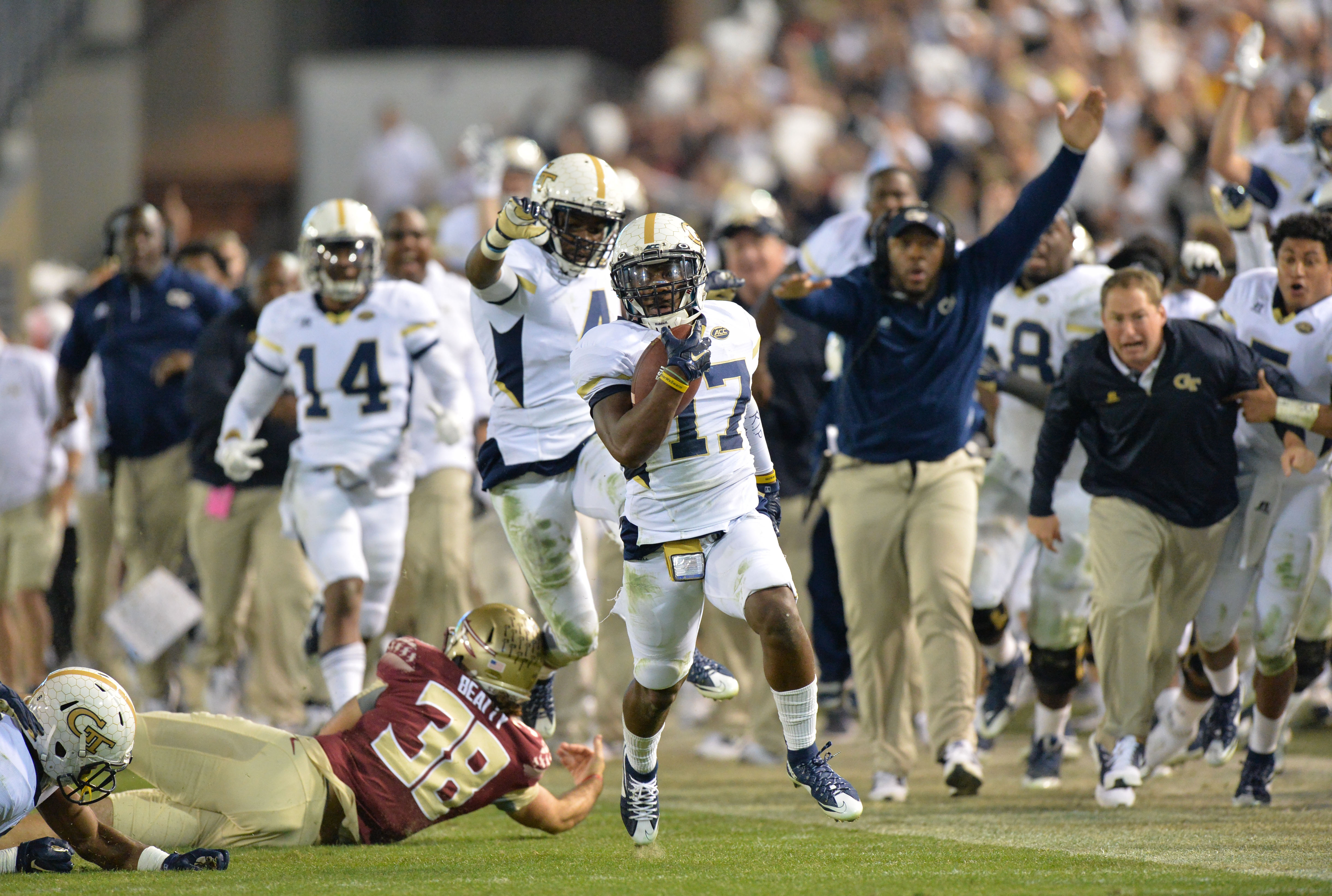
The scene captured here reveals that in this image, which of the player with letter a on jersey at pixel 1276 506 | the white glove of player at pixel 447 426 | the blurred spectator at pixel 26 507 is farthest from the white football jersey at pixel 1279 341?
the blurred spectator at pixel 26 507

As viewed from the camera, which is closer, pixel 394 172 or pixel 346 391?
pixel 346 391

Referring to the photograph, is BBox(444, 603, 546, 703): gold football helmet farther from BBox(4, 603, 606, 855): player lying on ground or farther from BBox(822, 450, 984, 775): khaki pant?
BBox(822, 450, 984, 775): khaki pant

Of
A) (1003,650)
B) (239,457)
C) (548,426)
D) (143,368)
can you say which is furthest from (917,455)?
(143,368)

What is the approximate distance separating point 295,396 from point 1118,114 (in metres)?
6.79

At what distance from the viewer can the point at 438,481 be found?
8094 mm

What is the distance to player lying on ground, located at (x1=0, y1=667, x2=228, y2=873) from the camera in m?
4.51

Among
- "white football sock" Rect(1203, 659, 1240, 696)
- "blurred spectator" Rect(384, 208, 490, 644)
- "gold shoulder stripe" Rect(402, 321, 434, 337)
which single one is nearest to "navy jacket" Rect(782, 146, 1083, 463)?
"white football sock" Rect(1203, 659, 1240, 696)

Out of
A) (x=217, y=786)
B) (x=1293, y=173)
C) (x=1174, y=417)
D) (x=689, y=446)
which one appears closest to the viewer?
(x=689, y=446)

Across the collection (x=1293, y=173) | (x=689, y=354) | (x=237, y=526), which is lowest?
(x=237, y=526)

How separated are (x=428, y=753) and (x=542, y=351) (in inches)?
61.4

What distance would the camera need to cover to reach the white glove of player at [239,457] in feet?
22.7

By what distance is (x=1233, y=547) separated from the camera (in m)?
6.29

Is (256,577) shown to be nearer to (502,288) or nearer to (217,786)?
(502,288)

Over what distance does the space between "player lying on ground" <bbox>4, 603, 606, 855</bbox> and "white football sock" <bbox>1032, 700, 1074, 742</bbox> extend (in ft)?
6.77
